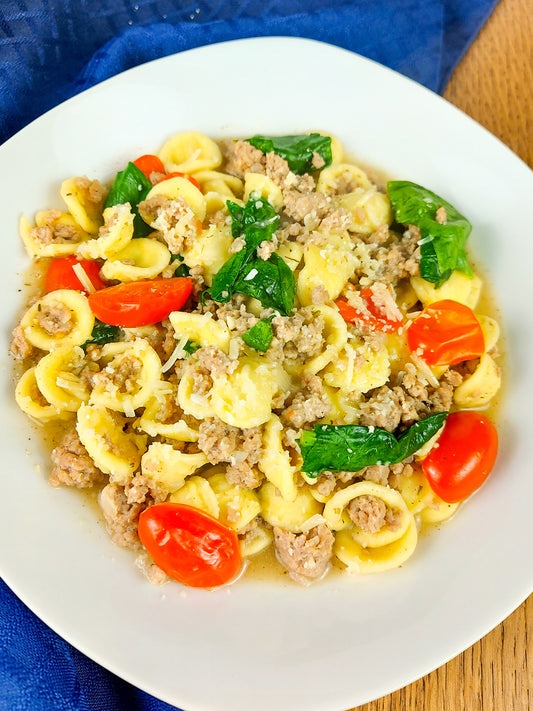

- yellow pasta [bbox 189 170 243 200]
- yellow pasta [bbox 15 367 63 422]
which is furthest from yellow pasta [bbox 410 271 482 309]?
yellow pasta [bbox 15 367 63 422]

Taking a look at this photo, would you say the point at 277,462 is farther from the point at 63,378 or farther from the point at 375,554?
the point at 63,378

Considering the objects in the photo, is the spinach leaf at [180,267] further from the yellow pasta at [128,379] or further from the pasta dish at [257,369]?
the yellow pasta at [128,379]

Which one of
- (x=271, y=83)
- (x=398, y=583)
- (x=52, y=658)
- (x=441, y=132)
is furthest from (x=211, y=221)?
(x=52, y=658)

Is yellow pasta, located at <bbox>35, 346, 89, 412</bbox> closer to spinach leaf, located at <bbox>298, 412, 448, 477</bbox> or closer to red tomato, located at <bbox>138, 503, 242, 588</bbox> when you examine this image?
red tomato, located at <bbox>138, 503, 242, 588</bbox>

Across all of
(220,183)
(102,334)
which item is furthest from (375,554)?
(220,183)

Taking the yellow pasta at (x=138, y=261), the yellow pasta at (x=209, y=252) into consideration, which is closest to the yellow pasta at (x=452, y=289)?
the yellow pasta at (x=209, y=252)

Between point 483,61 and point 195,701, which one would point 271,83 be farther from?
point 195,701
